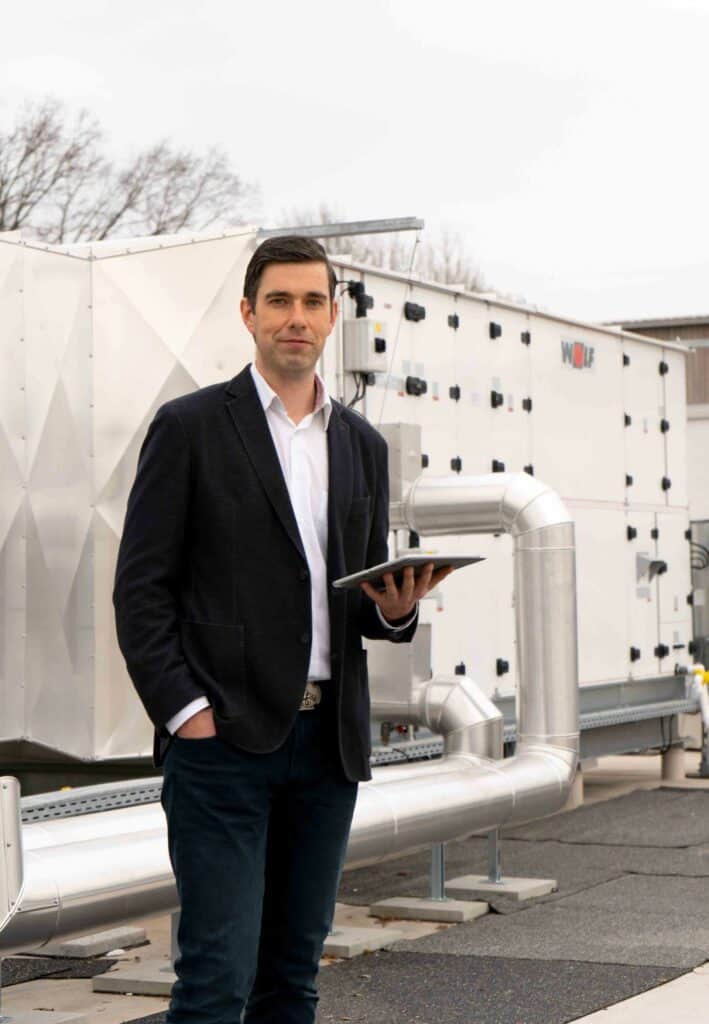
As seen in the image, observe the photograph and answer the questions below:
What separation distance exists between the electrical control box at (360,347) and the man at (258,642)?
4562 mm

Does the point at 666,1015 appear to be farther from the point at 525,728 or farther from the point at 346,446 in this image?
the point at 346,446

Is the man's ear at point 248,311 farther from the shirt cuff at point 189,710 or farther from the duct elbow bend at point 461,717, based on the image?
the duct elbow bend at point 461,717

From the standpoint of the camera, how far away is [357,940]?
6.71m

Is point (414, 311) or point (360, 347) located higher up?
point (414, 311)

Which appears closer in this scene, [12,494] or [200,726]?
[200,726]

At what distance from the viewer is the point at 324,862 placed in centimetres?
326

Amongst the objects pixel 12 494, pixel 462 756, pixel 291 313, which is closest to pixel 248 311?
pixel 291 313

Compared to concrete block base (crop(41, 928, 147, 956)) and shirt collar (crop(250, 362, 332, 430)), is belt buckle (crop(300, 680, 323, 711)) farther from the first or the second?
concrete block base (crop(41, 928, 147, 956))

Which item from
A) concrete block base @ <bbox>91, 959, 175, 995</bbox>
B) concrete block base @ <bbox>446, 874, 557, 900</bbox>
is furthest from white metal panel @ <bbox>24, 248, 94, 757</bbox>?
concrete block base @ <bbox>446, 874, 557, 900</bbox>

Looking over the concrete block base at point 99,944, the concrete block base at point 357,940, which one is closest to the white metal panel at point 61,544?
the concrete block base at point 99,944

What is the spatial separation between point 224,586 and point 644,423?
8.48m

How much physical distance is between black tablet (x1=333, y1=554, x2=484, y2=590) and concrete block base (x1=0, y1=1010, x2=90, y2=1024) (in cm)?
286

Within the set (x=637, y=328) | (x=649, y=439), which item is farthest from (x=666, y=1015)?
(x=637, y=328)

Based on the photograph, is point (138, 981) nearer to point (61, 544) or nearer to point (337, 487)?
point (61, 544)
